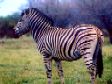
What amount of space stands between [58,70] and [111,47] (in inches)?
28.3

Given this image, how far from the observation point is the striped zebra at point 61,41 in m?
3.84

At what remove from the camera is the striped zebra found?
12.6 ft

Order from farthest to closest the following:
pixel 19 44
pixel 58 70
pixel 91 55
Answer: pixel 19 44 < pixel 58 70 < pixel 91 55

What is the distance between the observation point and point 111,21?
424cm

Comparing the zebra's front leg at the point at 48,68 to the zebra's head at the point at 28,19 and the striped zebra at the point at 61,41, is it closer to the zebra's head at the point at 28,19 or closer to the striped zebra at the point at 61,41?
the striped zebra at the point at 61,41

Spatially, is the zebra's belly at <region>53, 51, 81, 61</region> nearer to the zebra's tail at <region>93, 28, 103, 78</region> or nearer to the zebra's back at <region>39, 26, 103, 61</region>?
the zebra's back at <region>39, 26, 103, 61</region>

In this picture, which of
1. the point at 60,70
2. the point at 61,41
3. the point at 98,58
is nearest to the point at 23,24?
the point at 61,41

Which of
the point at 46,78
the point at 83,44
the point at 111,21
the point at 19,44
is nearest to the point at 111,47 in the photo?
the point at 111,21

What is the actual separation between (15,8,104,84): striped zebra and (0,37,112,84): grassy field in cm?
17

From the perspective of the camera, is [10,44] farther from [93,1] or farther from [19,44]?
[93,1]

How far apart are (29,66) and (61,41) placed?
0.66 meters

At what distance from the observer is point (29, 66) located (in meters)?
4.48

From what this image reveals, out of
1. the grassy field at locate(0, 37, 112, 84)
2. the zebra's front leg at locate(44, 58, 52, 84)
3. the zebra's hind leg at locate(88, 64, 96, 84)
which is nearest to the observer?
the zebra's hind leg at locate(88, 64, 96, 84)

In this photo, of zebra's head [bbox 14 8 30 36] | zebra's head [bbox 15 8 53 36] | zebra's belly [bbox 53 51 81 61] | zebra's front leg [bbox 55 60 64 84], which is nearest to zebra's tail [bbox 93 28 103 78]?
zebra's belly [bbox 53 51 81 61]
